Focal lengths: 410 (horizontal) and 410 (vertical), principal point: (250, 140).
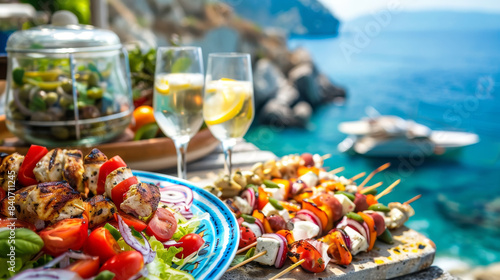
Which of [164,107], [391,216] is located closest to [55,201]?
[164,107]

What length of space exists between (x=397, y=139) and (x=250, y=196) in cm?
1604

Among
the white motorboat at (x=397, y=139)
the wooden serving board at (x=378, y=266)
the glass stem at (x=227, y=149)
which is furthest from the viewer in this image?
the white motorboat at (x=397, y=139)

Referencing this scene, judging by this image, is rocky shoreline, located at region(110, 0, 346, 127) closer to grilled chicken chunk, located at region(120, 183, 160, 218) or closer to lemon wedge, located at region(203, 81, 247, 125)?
lemon wedge, located at region(203, 81, 247, 125)

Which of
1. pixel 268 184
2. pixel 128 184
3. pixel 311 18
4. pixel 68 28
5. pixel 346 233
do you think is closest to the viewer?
pixel 128 184

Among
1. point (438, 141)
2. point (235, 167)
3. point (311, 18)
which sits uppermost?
point (311, 18)

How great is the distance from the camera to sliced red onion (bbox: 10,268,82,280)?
28.8 inches

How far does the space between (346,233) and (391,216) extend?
0.82ft

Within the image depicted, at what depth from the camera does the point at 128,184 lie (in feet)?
3.41

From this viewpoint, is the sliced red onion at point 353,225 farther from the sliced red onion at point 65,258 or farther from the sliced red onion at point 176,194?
the sliced red onion at point 65,258

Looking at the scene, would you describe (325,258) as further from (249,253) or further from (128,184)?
(128,184)

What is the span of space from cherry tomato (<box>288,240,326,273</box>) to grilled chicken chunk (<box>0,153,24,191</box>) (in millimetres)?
769

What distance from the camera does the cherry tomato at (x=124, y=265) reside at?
0.81m

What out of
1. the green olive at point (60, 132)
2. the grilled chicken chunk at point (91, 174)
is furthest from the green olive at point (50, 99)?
the grilled chicken chunk at point (91, 174)

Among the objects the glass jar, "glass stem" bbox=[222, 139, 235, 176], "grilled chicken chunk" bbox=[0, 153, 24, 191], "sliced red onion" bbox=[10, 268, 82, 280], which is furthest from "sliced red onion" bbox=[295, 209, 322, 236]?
the glass jar
